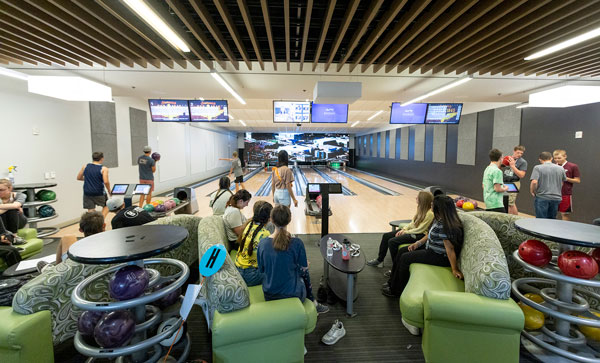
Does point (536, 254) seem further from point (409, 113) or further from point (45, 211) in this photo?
point (45, 211)

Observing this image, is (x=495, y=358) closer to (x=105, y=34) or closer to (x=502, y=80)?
(x=105, y=34)

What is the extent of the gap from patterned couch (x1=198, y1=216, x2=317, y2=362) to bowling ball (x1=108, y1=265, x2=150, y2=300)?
0.37m

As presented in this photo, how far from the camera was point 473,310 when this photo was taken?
1.69 meters

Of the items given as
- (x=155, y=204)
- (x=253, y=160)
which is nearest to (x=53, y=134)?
(x=155, y=204)

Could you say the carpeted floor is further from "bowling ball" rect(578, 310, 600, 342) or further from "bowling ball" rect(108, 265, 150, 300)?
"bowling ball" rect(108, 265, 150, 300)

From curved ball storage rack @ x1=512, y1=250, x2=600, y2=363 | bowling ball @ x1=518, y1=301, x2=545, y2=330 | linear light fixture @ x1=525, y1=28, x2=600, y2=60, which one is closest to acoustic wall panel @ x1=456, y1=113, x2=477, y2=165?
linear light fixture @ x1=525, y1=28, x2=600, y2=60

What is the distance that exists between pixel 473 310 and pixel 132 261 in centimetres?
211

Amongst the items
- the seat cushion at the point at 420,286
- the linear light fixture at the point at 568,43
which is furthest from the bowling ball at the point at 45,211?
the linear light fixture at the point at 568,43

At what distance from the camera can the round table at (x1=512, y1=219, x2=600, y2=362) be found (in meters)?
1.72

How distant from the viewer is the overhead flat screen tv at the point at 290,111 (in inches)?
260

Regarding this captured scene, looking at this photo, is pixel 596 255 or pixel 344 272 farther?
pixel 344 272

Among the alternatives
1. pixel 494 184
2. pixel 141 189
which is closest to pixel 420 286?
→ pixel 494 184

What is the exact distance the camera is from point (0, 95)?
3971 millimetres

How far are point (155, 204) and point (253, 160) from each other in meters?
16.9
